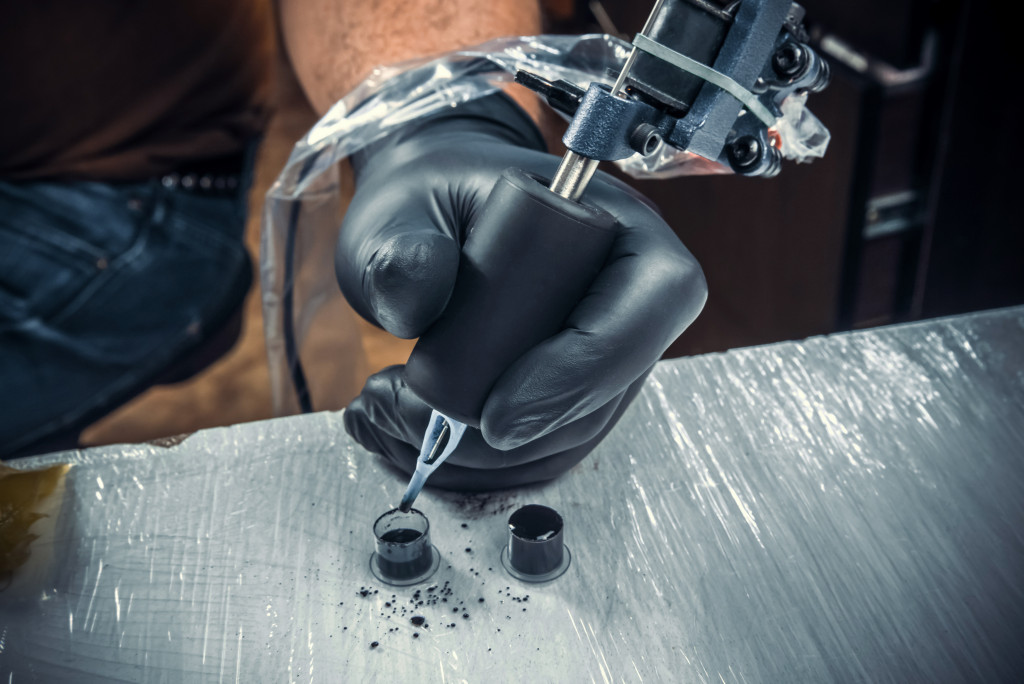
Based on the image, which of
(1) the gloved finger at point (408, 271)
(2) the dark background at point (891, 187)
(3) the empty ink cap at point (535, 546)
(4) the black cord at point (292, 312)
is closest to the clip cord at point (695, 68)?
(1) the gloved finger at point (408, 271)

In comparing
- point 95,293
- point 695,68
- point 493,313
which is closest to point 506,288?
point 493,313

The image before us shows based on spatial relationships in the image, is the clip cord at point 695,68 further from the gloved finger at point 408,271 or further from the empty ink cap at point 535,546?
the empty ink cap at point 535,546

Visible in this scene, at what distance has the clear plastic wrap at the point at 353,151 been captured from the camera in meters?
0.64

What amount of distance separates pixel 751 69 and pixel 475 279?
202mm

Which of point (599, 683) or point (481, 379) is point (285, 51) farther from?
point (599, 683)

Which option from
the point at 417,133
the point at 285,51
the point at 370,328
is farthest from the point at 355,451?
the point at 285,51

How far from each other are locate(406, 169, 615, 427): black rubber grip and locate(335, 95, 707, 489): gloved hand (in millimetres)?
12

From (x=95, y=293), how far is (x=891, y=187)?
1.10 metres

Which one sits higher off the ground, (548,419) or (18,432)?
(548,419)

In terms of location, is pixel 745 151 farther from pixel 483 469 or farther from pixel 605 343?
pixel 483 469

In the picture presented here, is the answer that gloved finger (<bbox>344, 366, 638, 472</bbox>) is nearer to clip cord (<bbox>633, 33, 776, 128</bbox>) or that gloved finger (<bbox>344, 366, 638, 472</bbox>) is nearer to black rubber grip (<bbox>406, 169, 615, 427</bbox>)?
black rubber grip (<bbox>406, 169, 615, 427</bbox>)

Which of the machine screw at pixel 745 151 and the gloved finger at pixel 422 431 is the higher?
the machine screw at pixel 745 151

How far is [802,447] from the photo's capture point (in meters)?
0.63

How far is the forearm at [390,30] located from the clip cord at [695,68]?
1.36ft
